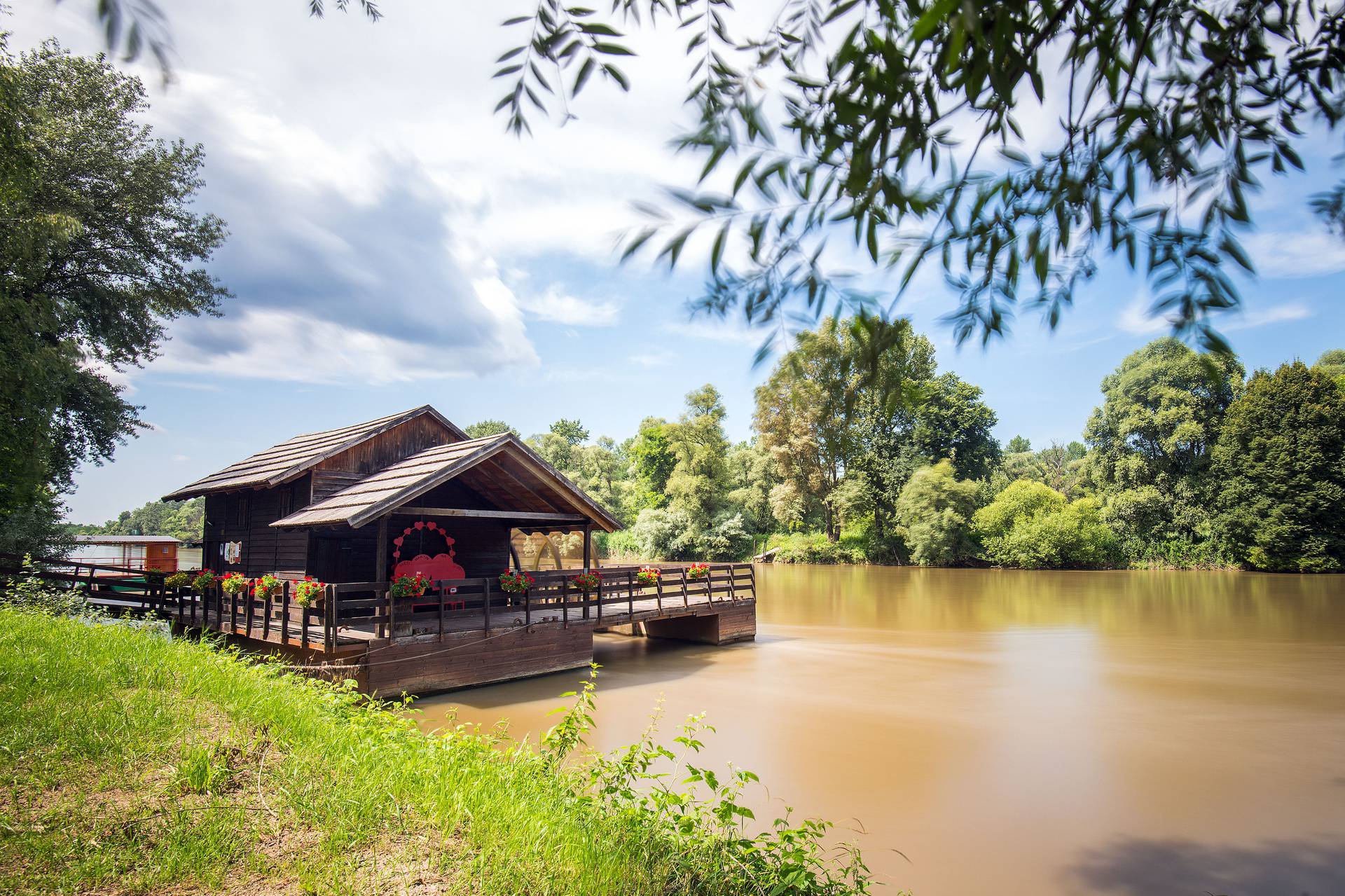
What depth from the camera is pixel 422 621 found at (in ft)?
37.3

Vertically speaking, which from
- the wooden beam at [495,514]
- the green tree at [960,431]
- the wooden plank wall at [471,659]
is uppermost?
the green tree at [960,431]

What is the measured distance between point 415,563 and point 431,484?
214 cm

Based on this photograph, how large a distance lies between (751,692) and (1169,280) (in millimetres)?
9557

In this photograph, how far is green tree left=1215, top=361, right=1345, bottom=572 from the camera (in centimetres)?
3020

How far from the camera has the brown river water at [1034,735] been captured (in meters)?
5.45

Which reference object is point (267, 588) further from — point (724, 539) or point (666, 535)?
point (724, 539)

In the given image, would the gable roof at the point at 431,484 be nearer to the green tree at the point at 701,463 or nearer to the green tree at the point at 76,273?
the green tree at the point at 76,273

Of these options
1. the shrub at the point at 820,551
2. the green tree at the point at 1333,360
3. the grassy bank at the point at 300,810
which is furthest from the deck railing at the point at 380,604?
the green tree at the point at 1333,360

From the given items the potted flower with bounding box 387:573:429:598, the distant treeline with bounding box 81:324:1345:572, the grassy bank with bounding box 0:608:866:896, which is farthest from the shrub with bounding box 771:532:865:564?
the grassy bank with bounding box 0:608:866:896

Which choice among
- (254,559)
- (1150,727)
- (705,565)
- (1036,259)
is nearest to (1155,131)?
(1036,259)

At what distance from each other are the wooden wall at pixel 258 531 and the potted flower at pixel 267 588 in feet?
5.30

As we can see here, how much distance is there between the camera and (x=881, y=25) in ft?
8.55

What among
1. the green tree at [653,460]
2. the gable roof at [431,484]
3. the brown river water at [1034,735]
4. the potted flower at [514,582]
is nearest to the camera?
the brown river water at [1034,735]

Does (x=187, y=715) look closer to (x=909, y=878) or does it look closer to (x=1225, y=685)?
(x=909, y=878)
